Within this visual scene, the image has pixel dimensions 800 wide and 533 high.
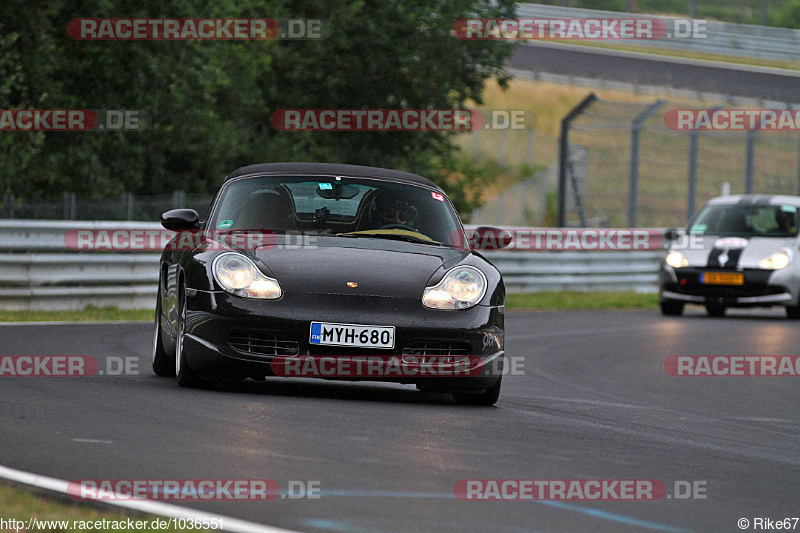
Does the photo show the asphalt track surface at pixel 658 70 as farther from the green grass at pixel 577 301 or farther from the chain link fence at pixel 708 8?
the green grass at pixel 577 301

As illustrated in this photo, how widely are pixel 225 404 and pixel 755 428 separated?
9.53 ft

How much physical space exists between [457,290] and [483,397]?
0.68 metres

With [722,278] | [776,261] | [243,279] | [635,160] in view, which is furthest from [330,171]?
[635,160]

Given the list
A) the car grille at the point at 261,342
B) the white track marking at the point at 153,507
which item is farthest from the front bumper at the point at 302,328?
the white track marking at the point at 153,507

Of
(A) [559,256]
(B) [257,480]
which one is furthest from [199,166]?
(B) [257,480]

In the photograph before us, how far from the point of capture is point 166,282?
9984 mm

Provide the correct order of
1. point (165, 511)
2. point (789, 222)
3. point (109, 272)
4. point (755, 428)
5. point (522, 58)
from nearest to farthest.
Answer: point (165, 511)
point (755, 428)
point (109, 272)
point (789, 222)
point (522, 58)

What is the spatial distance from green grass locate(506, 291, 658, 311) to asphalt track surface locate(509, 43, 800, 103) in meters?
18.8

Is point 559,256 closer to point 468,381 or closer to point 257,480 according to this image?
point 468,381

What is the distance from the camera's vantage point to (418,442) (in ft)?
22.4

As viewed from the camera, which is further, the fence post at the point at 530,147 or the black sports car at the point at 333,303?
the fence post at the point at 530,147

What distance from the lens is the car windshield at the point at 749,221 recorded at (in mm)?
20609

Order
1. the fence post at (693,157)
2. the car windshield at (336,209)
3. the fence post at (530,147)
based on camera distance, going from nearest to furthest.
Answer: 1. the car windshield at (336,209)
2. the fence post at (693,157)
3. the fence post at (530,147)

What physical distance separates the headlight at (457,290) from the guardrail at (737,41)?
43.1 meters
